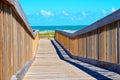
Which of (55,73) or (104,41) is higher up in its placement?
(104,41)

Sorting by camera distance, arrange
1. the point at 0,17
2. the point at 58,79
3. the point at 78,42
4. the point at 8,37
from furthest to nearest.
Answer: the point at 78,42 < the point at 58,79 < the point at 8,37 < the point at 0,17

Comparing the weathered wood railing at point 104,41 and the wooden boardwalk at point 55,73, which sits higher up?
the weathered wood railing at point 104,41

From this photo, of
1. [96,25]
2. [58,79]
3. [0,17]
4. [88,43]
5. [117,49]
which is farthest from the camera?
[88,43]

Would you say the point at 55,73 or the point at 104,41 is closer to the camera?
the point at 55,73

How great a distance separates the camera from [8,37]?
17.0 ft

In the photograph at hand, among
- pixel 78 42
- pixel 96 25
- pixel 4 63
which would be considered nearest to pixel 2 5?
pixel 4 63

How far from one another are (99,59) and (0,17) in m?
5.61

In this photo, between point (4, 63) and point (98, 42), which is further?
point (98, 42)

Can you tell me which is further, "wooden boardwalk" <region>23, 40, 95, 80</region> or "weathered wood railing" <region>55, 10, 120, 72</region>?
"weathered wood railing" <region>55, 10, 120, 72</region>

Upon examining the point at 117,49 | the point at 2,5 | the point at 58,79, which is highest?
the point at 2,5

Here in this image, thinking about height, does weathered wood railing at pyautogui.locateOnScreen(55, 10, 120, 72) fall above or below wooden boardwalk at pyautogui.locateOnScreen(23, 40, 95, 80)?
above

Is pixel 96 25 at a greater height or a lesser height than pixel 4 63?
greater

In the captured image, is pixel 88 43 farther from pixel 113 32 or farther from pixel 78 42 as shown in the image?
pixel 113 32

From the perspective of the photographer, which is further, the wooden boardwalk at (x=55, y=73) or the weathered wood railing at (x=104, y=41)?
the weathered wood railing at (x=104, y=41)
